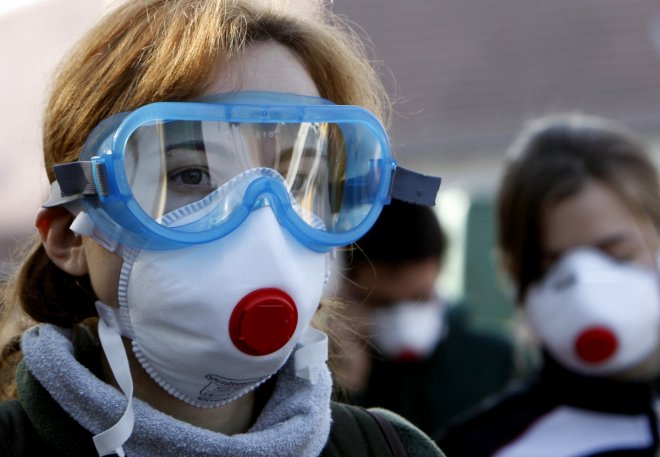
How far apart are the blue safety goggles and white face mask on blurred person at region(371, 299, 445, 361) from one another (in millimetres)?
2300

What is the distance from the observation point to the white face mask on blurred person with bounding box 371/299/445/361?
4.42 metres

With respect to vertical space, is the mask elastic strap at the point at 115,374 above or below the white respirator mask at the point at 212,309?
below

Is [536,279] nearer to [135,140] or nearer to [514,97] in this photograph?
[135,140]

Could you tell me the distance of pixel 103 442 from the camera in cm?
194

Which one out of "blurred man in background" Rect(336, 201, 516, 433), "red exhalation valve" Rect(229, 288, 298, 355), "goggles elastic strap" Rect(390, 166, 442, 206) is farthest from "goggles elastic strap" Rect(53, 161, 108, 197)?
"blurred man in background" Rect(336, 201, 516, 433)

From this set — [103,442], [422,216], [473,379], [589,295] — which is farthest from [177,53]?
[473,379]

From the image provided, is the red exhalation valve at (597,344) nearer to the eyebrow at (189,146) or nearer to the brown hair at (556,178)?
the brown hair at (556,178)

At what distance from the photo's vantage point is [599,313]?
11.2 ft

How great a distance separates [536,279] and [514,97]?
1019cm

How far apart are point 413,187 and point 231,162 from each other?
0.50 metres

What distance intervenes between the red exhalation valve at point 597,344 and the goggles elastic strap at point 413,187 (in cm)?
123

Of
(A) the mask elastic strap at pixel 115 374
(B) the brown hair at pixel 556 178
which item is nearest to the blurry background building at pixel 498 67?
(B) the brown hair at pixel 556 178

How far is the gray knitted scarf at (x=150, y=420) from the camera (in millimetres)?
1979

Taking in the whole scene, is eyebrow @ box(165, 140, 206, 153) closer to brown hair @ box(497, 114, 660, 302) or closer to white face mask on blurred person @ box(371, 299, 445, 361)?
brown hair @ box(497, 114, 660, 302)
